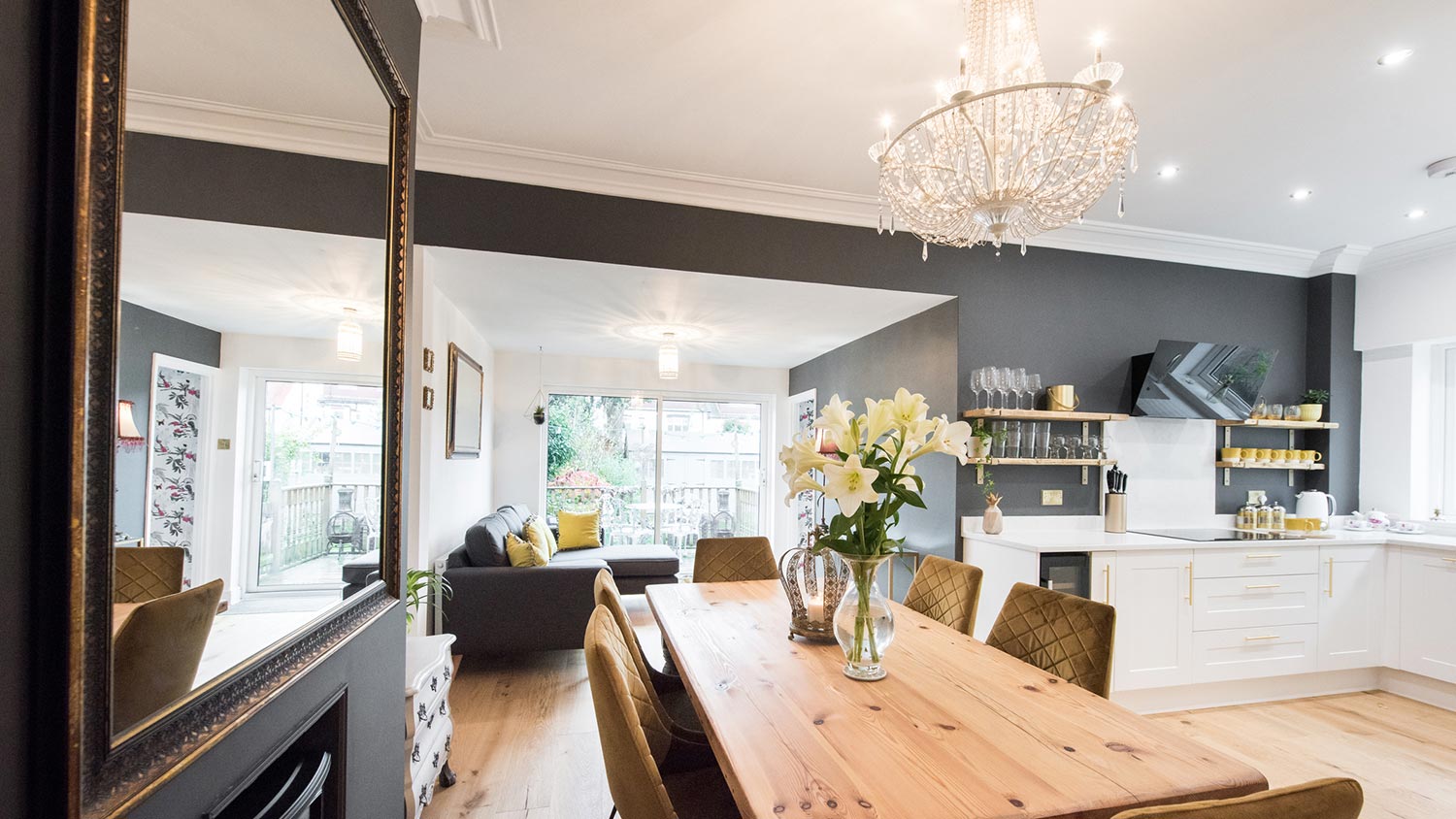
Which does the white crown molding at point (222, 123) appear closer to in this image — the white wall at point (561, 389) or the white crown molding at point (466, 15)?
the white crown molding at point (466, 15)

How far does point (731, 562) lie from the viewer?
11.1 ft

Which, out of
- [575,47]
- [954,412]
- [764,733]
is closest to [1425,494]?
[954,412]

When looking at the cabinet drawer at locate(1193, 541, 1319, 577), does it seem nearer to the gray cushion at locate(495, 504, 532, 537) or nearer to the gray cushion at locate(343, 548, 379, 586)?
the gray cushion at locate(343, 548, 379, 586)

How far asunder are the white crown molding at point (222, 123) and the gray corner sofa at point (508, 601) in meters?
2.88

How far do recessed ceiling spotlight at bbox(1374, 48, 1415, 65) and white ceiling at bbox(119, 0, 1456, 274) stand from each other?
0.04 metres

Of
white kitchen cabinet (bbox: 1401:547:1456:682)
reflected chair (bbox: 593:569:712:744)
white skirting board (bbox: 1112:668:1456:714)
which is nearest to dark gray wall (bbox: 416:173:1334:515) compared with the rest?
white kitchen cabinet (bbox: 1401:547:1456:682)

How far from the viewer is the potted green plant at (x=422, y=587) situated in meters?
2.77

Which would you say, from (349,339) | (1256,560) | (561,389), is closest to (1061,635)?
(349,339)

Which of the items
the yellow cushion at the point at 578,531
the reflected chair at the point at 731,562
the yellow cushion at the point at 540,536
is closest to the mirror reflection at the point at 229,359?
the reflected chair at the point at 731,562

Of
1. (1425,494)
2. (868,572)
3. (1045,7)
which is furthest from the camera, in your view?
(1425,494)

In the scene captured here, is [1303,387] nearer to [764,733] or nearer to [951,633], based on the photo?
[951,633]

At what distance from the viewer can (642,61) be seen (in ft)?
7.59

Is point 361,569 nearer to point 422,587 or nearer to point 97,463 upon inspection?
point 97,463

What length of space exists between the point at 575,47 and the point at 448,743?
2.64 m
